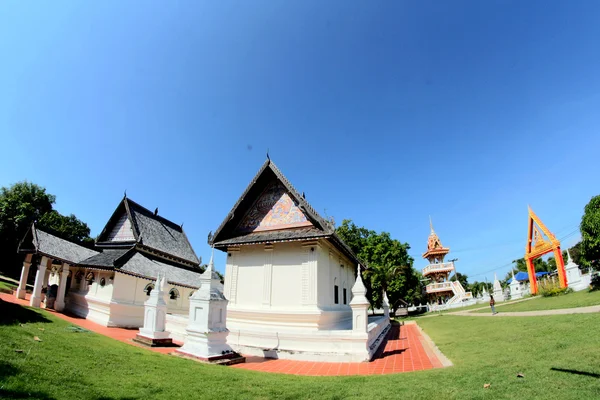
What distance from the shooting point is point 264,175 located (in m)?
13.4

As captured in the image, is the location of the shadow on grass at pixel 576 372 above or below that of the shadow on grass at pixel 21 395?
below

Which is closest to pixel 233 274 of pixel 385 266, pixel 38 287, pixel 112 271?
pixel 112 271

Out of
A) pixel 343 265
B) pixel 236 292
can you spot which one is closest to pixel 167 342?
pixel 236 292

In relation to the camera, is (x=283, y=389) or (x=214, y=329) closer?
(x=283, y=389)

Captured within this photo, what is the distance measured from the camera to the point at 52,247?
1800 centimetres

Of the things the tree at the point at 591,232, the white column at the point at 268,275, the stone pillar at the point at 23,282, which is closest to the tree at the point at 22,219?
the stone pillar at the point at 23,282

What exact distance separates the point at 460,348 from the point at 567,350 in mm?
2823

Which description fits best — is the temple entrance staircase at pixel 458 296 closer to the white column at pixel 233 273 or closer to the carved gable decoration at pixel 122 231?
the white column at pixel 233 273

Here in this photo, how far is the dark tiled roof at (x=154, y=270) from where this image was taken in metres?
17.2

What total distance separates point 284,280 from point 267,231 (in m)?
2.18

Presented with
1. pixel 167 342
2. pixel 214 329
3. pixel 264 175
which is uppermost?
pixel 264 175

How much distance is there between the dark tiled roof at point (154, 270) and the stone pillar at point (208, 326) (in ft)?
30.6

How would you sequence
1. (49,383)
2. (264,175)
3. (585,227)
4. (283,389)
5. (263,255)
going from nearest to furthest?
(49,383) < (283,389) < (263,255) < (264,175) < (585,227)

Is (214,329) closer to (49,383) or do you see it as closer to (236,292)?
(236,292)
